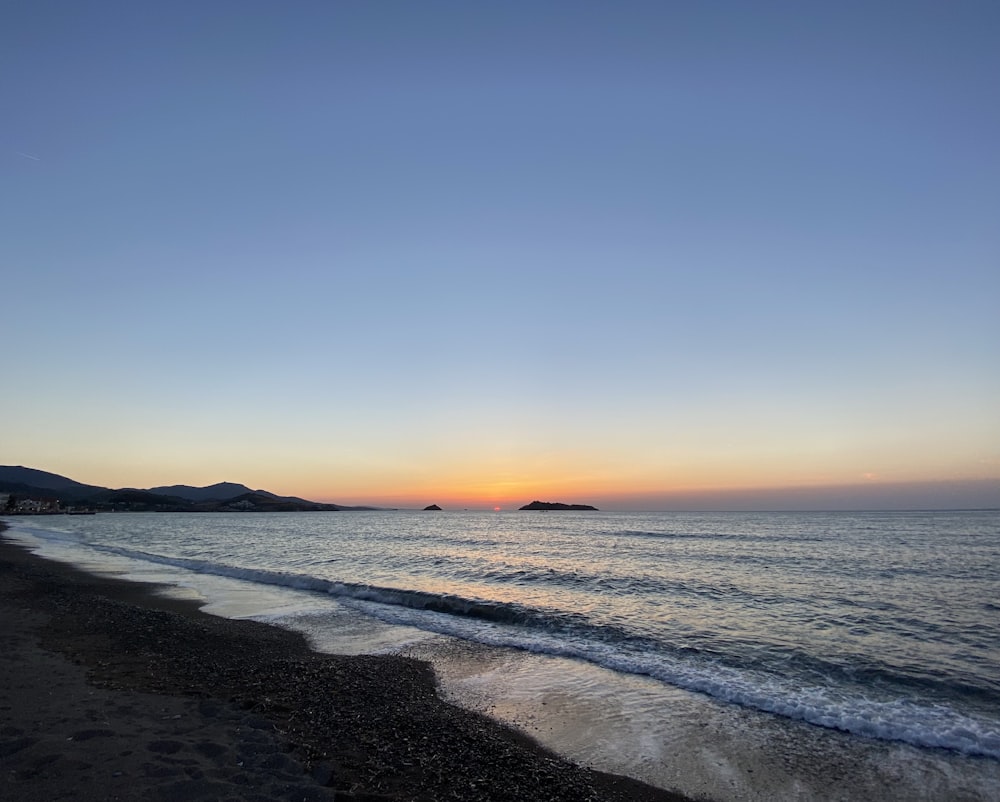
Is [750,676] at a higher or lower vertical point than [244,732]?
lower

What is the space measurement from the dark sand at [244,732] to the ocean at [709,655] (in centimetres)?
117

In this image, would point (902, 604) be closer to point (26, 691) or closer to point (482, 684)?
point (482, 684)

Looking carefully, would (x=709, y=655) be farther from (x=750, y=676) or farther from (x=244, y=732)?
(x=244, y=732)

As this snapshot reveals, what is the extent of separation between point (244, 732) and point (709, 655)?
39.1ft

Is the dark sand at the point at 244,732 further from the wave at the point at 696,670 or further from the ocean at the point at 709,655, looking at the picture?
the wave at the point at 696,670

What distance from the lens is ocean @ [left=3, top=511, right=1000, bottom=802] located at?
8.86 m

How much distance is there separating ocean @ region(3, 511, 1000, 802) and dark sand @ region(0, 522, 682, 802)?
46.1 inches

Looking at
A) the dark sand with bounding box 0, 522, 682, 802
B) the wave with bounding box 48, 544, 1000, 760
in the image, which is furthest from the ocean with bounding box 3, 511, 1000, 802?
the dark sand with bounding box 0, 522, 682, 802

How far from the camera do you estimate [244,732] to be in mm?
8570

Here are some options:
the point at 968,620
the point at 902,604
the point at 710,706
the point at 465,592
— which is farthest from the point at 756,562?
the point at 710,706

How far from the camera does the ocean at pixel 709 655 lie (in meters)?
8.86

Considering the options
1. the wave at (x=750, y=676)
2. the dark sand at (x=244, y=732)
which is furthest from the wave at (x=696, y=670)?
the dark sand at (x=244, y=732)

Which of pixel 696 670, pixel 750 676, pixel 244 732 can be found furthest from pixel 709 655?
pixel 244 732

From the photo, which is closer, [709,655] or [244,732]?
[244,732]
